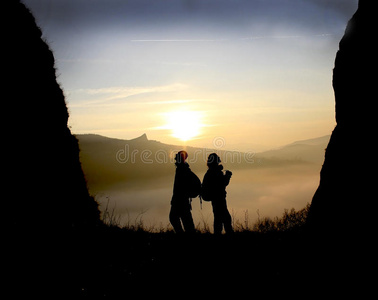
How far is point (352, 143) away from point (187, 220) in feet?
15.3

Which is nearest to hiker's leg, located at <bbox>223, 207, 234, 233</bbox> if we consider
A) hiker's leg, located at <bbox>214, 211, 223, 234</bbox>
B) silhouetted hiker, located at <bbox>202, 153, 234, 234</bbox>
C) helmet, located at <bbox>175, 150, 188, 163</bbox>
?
silhouetted hiker, located at <bbox>202, 153, 234, 234</bbox>

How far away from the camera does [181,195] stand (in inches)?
397

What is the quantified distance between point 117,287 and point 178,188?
466cm

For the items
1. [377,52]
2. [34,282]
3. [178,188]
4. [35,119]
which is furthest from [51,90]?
[377,52]

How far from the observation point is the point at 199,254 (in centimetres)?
793

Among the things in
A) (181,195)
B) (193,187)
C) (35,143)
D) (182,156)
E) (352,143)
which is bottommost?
(181,195)

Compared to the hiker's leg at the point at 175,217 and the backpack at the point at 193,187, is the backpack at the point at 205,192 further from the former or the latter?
the hiker's leg at the point at 175,217

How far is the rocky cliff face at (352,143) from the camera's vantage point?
6.79 metres

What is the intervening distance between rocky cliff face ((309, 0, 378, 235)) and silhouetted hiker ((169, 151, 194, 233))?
10.5 ft

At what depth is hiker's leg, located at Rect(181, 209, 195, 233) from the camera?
10086 millimetres

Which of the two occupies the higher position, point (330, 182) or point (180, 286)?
point (330, 182)

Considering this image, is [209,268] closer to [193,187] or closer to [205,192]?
[205,192]

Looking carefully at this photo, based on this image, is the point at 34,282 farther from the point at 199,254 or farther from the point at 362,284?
the point at 362,284

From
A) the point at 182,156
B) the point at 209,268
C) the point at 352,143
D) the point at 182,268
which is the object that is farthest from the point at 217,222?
the point at 352,143
